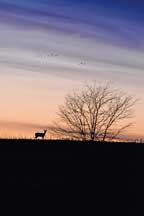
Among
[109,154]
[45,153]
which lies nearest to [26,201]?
[45,153]

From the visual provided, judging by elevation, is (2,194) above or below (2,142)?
below

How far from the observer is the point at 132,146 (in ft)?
53.9

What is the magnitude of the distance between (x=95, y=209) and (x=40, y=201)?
1.43 m

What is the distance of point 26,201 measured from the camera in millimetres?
14375

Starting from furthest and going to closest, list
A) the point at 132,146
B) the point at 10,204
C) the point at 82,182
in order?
the point at 132,146 < the point at 82,182 < the point at 10,204

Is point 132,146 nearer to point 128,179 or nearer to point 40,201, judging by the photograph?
point 128,179

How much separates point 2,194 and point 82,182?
2175mm

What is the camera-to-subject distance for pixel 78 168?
50.9 feet

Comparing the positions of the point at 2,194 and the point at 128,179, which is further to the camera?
the point at 128,179

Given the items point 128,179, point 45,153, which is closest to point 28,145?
point 45,153

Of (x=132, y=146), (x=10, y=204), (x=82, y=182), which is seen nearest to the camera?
(x=10, y=204)

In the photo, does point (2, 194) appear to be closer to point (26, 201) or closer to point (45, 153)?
point (26, 201)

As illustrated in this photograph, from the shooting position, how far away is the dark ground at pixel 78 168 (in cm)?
1495

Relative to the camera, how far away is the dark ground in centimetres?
1495
